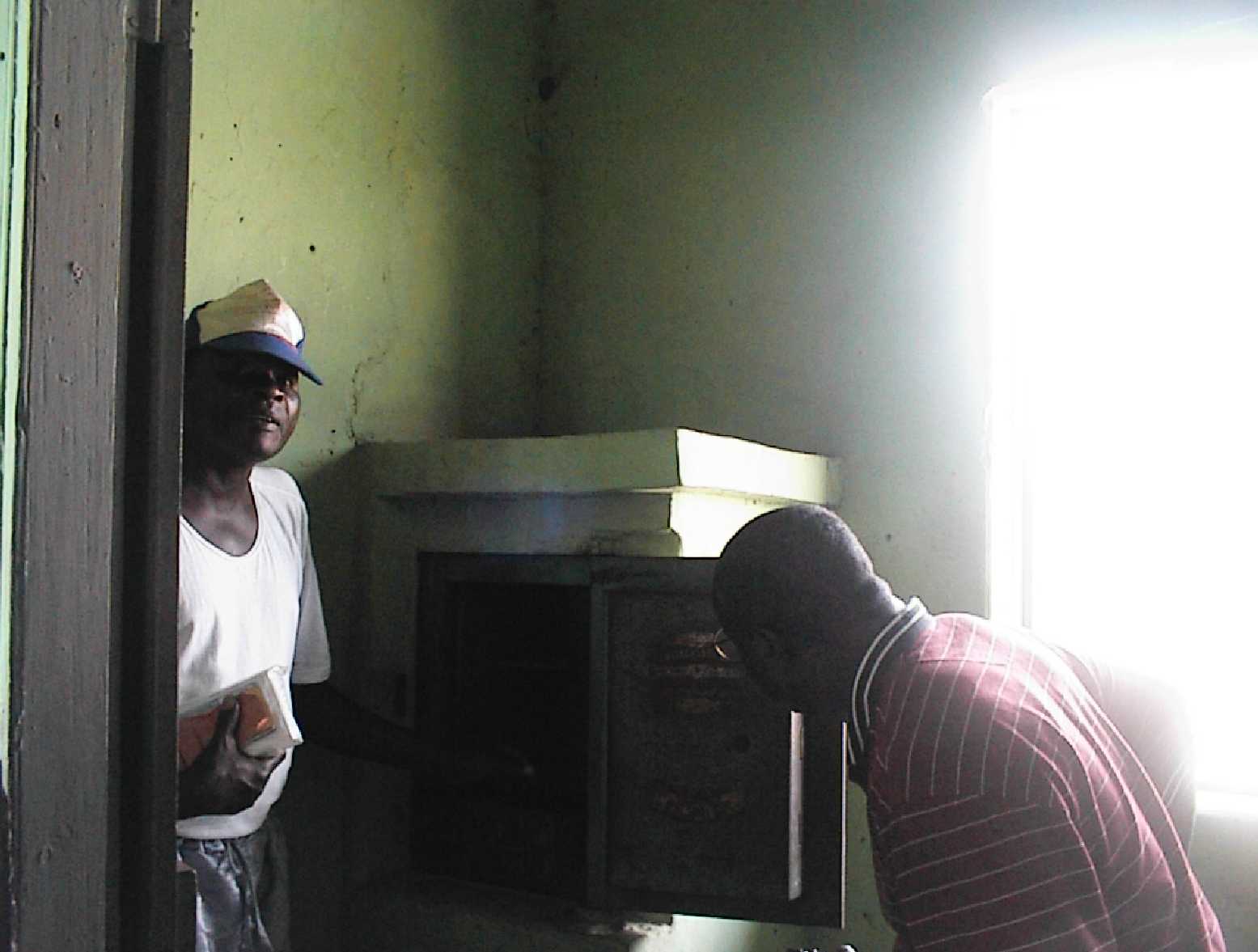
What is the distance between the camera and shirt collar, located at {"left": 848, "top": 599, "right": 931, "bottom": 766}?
138 centimetres

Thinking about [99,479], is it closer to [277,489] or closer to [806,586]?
[806,586]

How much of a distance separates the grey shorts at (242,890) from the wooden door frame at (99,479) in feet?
2.84

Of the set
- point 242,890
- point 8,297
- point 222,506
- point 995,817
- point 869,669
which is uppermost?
point 8,297

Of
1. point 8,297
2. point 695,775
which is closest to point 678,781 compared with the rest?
point 695,775

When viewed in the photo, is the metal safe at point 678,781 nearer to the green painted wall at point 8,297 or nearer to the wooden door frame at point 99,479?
the wooden door frame at point 99,479

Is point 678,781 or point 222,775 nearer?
point 222,775

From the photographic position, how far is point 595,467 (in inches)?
83.1

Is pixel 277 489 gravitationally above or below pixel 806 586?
above

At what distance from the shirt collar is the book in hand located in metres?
0.70

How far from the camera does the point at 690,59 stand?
110 inches

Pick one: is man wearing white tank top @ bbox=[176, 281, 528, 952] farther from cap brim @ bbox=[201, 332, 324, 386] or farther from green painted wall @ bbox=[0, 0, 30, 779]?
green painted wall @ bbox=[0, 0, 30, 779]

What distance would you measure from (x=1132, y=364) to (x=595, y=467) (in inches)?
43.0

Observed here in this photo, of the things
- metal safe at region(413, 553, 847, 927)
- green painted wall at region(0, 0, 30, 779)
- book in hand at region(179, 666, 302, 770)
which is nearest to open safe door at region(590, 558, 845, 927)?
metal safe at region(413, 553, 847, 927)

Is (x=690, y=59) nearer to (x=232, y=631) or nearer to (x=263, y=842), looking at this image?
(x=232, y=631)
